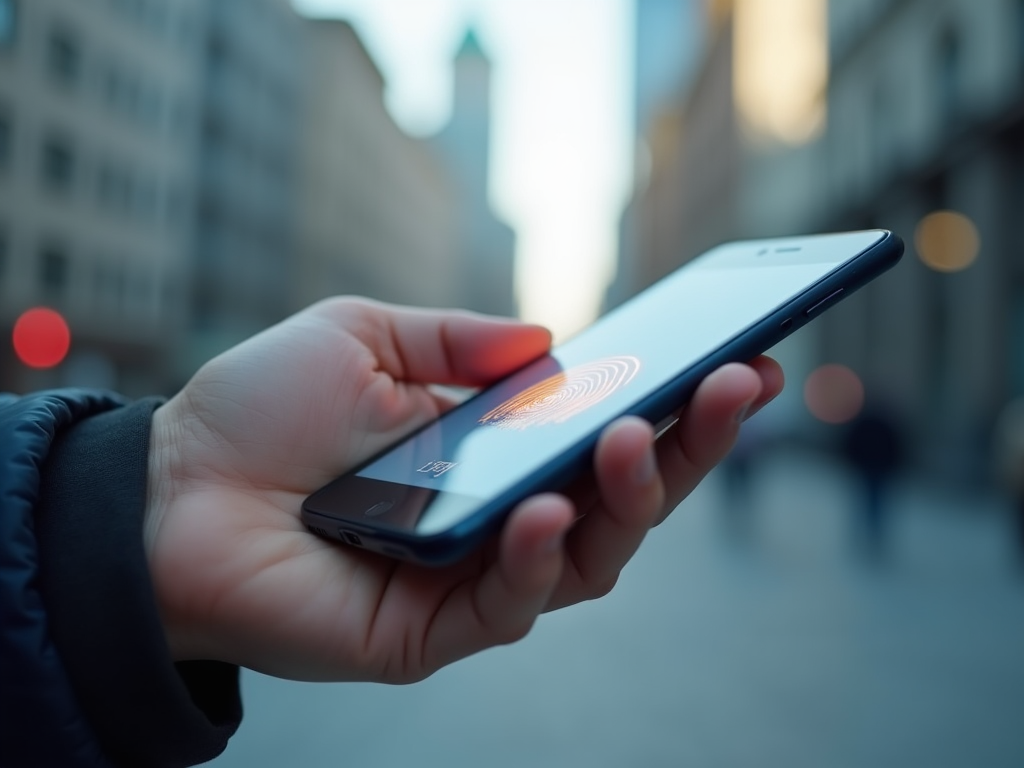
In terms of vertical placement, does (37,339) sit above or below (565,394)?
below

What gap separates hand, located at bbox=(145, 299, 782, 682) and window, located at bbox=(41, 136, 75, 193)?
13339 mm

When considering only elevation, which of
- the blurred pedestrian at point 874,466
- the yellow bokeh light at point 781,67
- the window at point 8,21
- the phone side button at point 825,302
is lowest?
the blurred pedestrian at point 874,466

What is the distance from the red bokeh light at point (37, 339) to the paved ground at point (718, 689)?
303 inches

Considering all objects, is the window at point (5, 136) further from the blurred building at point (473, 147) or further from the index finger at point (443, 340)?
the blurred building at point (473, 147)

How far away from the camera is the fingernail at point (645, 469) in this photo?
1.42m

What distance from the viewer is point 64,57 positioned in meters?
10.9

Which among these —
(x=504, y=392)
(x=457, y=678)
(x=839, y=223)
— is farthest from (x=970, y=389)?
(x=504, y=392)

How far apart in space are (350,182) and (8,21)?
31835mm

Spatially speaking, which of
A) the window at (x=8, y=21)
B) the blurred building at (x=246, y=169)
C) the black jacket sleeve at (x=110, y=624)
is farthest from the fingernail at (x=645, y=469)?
the blurred building at (x=246, y=169)

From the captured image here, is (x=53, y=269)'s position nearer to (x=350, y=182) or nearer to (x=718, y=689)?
(x=718, y=689)

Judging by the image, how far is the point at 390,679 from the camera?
166 cm

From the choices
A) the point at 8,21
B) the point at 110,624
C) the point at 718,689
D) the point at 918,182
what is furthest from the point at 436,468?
the point at 918,182

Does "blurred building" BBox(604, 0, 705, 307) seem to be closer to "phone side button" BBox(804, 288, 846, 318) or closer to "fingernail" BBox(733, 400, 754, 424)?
"phone side button" BBox(804, 288, 846, 318)

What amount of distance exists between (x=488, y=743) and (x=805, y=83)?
26006mm
